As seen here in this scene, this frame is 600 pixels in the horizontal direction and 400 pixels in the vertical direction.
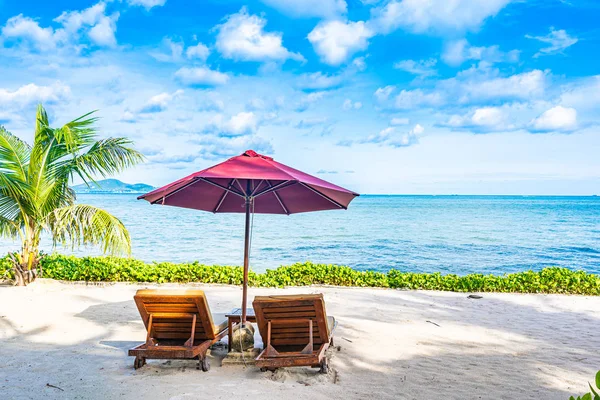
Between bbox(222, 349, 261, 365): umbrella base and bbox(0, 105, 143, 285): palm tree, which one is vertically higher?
bbox(0, 105, 143, 285): palm tree

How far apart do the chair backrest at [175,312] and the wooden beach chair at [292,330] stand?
62 centimetres

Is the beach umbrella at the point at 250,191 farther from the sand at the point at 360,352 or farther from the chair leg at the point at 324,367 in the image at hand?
the sand at the point at 360,352

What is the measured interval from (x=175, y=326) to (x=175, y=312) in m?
0.22

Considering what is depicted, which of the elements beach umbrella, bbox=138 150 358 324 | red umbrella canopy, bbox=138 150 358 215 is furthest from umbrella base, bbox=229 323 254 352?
red umbrella canopy, bbox=138 150 358 215

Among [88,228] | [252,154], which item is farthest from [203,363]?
[88,228]

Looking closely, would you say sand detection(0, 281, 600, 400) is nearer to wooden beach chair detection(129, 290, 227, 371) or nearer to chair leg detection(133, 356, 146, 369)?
chair leg detection(133, 356, 146, 369)

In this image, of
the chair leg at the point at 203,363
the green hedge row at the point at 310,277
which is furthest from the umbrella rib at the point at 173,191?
the green hedge row at the point at 310,277

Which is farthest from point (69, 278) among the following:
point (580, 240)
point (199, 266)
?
point (580, 240)

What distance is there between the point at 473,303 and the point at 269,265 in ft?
42.8

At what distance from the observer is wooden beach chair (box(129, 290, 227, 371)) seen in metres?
5.43

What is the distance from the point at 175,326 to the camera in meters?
5.73

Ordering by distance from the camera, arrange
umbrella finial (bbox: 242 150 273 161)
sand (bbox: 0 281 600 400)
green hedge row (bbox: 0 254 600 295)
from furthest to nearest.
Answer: green hedge row (bbox: 0 254 600 295) → umbrella finial (bbox: 242 150 273 161) → sand (bbox: 0 281 600 400)

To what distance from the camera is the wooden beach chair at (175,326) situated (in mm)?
5426

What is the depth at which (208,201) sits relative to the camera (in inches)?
282
